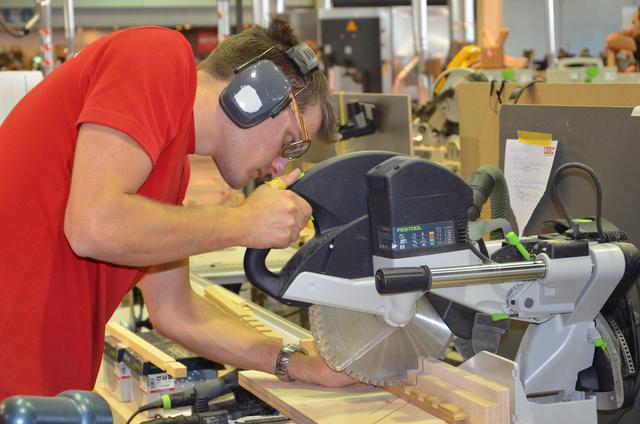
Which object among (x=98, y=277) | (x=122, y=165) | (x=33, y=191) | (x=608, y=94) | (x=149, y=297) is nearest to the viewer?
(x=122, y=165)

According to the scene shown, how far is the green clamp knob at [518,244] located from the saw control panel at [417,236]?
0.39 feet

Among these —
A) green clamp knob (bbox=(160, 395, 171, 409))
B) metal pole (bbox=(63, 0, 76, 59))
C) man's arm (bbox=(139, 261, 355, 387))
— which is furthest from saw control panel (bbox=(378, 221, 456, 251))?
metal pole (bbox=(63, 0, 76, 59))

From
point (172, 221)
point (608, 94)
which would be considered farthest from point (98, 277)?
point (608, 94)

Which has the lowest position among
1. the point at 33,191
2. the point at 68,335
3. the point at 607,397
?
the point at 607,397

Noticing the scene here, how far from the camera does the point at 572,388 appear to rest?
5.67 ft

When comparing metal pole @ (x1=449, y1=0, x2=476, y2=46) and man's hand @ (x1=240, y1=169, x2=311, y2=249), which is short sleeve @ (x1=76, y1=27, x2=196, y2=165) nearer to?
man's hand @ (x1=240, y1=169, x2=311, y2=249)

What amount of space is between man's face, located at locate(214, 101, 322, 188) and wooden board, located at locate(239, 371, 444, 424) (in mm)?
396

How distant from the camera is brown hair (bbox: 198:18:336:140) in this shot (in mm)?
1852

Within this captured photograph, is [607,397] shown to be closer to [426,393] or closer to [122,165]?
[426,393]

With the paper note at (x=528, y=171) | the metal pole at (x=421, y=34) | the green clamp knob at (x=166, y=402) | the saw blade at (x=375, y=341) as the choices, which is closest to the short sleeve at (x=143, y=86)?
the saw blade at (x=375, y=341)

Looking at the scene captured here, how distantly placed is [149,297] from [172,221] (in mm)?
654

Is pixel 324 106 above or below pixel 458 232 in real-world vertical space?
above

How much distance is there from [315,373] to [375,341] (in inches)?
8.7

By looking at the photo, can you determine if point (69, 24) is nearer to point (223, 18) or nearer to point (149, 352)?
point (223, 18)
